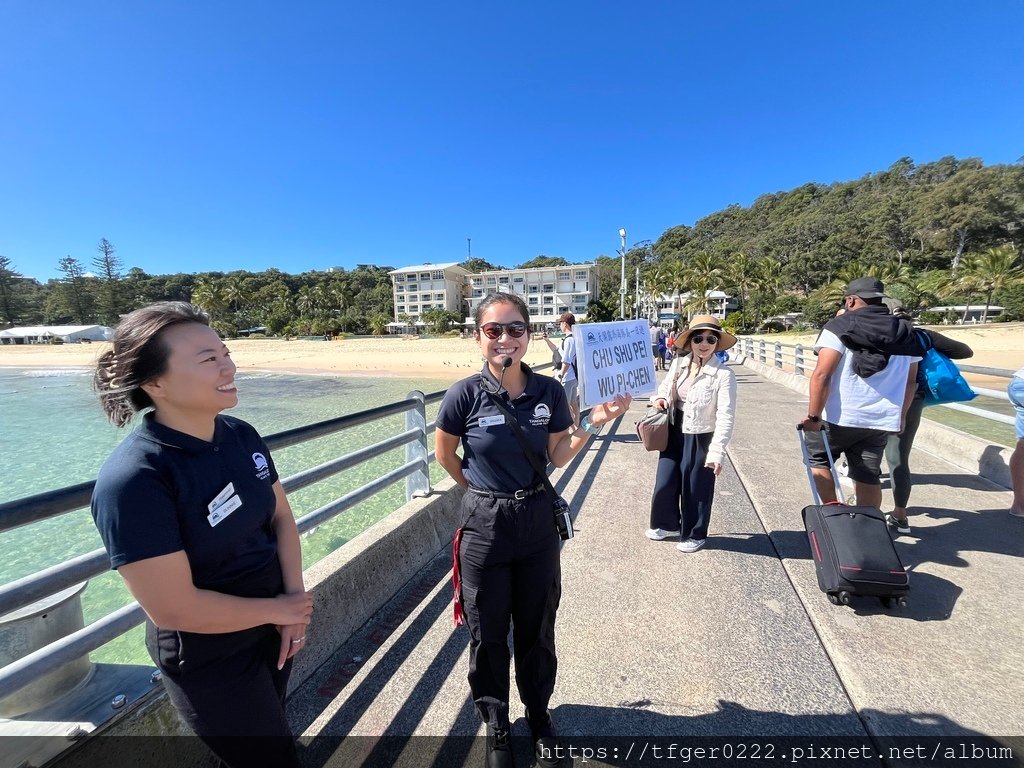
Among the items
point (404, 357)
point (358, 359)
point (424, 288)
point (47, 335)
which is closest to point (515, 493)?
point (404, 357)

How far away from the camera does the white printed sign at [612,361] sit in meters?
2.80

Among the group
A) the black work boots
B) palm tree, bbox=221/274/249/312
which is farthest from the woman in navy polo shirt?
palm tree, bbox=221/274/249/312

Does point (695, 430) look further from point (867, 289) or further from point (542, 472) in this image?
point (542, 472)

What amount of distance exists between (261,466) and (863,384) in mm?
3840

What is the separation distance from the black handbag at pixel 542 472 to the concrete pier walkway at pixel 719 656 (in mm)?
933

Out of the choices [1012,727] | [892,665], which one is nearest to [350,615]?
[892,665]

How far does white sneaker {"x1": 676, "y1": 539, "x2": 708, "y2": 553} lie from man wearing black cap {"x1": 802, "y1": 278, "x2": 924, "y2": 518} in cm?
103

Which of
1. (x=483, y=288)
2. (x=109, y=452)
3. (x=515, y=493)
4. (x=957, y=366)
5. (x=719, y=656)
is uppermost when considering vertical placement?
(x=483, y=288)

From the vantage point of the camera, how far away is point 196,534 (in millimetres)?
1238

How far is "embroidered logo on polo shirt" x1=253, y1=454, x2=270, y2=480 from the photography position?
150cm

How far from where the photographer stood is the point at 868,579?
2.73m

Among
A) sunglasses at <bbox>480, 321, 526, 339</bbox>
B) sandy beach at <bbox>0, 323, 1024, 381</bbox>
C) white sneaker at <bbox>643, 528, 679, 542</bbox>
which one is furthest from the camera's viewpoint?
sandy beach at <bbox>0, 323, 1024, 381</bbox>

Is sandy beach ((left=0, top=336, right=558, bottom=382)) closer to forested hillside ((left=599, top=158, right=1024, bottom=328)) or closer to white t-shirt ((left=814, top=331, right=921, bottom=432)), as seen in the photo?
forested hillside ((left=599, top=158, right=1024, bottom=328))

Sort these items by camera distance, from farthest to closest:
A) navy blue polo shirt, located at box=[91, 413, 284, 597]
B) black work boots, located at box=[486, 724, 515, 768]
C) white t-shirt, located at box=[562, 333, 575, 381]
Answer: white t-shirt, located at box=[562, 333, 575, 381], black work boots, located at box=[486, 724, 515, 768], navy blue polo shirt, located at box=[91, 413, 284, 597]
